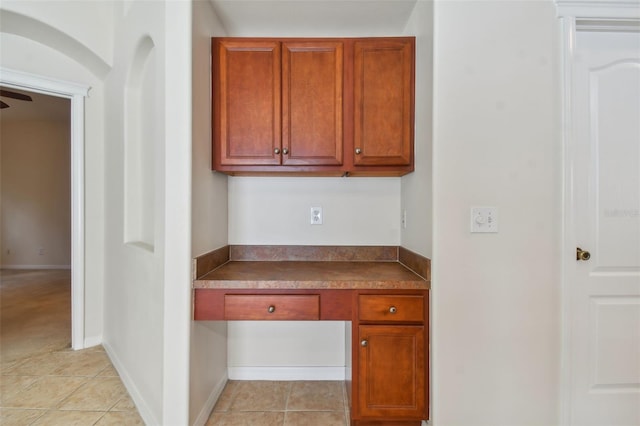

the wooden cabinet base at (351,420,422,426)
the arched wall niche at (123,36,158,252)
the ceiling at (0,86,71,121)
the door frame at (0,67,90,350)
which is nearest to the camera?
the wooden cabinet base at (351,420,422,426)

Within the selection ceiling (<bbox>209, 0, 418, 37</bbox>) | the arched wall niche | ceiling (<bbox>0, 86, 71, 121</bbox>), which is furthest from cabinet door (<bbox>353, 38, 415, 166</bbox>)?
ceiling (<bbox>0, 86, 71, 121</bbox>)

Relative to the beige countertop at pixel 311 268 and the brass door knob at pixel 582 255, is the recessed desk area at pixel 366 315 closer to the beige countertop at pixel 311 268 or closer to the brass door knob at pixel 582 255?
the beige countertop at pixel 311 268

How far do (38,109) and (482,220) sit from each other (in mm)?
6337

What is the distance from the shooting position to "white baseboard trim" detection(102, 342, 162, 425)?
1684 mm

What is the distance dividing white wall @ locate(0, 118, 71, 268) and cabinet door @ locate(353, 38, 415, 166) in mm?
6189

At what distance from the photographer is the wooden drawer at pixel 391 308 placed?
59.5 inches

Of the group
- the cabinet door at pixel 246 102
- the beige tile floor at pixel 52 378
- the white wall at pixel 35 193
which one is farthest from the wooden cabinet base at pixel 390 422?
the white wall at pixel 35 193

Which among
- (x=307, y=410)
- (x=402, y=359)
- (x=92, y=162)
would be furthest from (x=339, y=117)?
(x=92, y=162)

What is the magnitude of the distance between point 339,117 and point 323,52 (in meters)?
0.38

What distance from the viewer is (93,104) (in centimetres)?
255

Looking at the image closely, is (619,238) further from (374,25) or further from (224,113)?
(224,113)

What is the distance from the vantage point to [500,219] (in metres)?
1.49

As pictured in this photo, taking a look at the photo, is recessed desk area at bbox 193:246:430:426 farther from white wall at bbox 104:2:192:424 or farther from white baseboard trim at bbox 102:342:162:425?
white baseboard trim at bbox 102:342:162:425

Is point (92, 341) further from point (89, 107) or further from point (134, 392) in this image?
point (89, 107)
